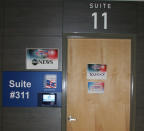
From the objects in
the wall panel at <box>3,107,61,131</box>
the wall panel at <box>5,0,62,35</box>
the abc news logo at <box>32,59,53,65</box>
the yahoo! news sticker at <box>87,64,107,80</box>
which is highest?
the wall panel at <box>5,0,62,35</box>

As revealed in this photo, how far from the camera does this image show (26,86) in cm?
257

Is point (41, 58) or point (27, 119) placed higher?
point (41, 58)

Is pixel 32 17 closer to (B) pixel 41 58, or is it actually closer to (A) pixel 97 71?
(B) pixel 41 58

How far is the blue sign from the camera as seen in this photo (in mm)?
2559

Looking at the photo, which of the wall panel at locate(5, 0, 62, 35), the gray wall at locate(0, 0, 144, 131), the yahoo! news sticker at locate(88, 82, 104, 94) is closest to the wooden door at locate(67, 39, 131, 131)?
the yahoo! news sticker at locate(88, 82, 104, 94)

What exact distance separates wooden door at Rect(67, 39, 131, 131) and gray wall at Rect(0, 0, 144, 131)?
17 cm

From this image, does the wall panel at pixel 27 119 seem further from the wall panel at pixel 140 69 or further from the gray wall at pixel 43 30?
the wall panel at pixel 140 69

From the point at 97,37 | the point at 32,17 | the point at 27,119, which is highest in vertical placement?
the point at 32,17

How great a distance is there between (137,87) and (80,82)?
891 mm

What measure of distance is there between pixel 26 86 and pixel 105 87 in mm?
1230

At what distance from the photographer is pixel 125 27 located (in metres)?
2.62

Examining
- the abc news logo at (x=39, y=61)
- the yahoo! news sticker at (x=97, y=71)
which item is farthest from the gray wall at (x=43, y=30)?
the yahoo! news sticker at (x=97, y=71)

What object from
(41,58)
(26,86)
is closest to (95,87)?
(41,58)

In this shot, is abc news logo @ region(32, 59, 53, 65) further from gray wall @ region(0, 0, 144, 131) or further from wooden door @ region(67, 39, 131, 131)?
wooden door @ region(67, 39, 131, 131)
